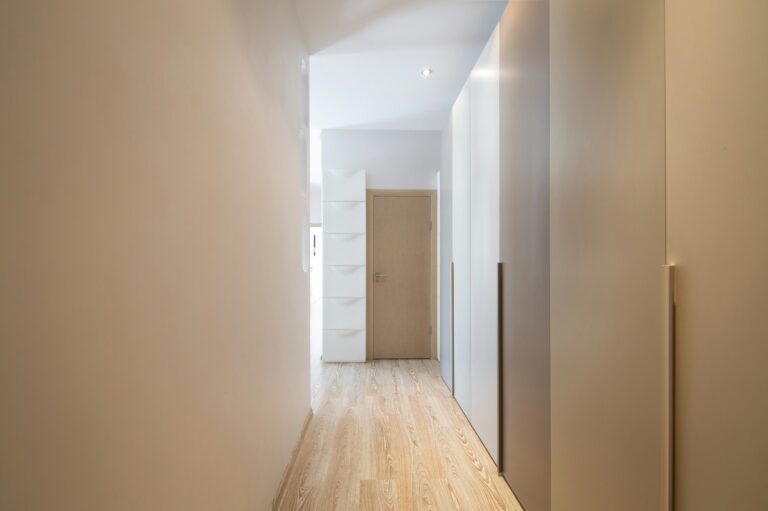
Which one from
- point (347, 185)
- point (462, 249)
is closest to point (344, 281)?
point (347, 185)

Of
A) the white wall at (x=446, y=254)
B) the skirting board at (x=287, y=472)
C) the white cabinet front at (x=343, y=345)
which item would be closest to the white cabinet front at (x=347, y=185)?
the white wall at (x=446, y=254)

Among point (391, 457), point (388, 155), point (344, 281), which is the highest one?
point (388, 155)

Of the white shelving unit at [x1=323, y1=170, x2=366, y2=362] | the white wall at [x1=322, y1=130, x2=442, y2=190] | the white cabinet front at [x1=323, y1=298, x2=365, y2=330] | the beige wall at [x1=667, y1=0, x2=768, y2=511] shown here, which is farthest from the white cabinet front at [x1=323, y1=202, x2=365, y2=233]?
the beige wall at [x1=667, y1=0, x2=768, y2=511]

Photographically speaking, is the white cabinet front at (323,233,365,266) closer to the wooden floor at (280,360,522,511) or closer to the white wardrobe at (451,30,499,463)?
the wooden floor at (280,360,522,511)

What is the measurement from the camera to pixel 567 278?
1.56 meters

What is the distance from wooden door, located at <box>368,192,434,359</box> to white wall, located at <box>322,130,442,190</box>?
19 cm

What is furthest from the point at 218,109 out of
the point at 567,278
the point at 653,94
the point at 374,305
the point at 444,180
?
the point at 374,305

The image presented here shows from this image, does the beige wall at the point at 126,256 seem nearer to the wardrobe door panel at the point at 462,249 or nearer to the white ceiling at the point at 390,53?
the white ceiling at the point at 390,53

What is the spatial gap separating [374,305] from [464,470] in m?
2.92

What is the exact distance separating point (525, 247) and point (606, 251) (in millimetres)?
687

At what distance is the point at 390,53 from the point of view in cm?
324

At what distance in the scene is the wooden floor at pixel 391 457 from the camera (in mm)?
2125

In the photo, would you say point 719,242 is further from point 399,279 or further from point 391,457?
point 399,279

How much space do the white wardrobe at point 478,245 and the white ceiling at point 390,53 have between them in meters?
0.30
